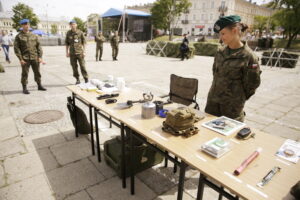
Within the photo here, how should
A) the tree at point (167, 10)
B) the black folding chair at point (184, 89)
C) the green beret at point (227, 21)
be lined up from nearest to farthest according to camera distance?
1. the green beret at point (227, 21)
2. the black folding chair at point (184, 89)
3. the tree at point (167, 10)

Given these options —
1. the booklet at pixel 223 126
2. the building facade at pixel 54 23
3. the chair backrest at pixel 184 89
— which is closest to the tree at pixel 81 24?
the building facade at pixel 54 23

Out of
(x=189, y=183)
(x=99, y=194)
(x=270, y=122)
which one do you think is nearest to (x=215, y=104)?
(x=189, y=183)

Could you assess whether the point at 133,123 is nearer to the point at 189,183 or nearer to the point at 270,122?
the point at 189,183

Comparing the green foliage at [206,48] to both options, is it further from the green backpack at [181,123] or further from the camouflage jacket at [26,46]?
the green backpack at [181,123]

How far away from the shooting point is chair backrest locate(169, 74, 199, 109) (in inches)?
137

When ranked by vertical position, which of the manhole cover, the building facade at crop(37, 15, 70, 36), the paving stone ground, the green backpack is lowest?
the paving stone ground

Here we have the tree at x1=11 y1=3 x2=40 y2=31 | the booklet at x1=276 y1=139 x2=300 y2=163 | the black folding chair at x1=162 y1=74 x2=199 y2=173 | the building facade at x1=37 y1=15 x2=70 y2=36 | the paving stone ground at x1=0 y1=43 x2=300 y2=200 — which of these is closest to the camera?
the booklet at x1=276 y1=139 x2=300 y2=163

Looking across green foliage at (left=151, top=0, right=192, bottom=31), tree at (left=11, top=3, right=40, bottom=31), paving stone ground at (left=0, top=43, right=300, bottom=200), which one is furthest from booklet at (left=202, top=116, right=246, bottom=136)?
tree at (left=11, top=3, right=40, bottom=31)

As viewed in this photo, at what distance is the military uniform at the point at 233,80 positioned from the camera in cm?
236

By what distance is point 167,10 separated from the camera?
152 feet

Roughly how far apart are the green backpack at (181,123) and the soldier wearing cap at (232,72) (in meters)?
0.90

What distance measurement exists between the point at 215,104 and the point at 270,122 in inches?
110

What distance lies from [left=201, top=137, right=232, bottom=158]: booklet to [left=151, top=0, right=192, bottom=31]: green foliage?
4809 cm

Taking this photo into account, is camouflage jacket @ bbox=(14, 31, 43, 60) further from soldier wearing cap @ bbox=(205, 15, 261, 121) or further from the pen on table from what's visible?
the pen on table
